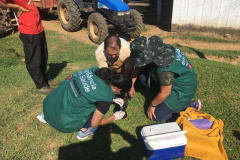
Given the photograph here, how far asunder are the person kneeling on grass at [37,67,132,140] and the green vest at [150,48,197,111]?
0.68 meters

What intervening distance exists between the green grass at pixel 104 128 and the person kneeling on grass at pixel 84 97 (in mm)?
385

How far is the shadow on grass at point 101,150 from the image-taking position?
2672 millimetres

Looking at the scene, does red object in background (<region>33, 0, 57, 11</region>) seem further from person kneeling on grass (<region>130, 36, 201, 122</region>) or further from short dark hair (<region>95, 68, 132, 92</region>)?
short dark hair (<region>95, 68, 132, 92</region>)

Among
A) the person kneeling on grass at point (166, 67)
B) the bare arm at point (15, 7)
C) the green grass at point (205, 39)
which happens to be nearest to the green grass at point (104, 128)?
the person kneeling on grass at point (166, 67)

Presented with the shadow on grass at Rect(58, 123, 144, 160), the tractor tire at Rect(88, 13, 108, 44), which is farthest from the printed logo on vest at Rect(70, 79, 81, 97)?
the tractor tire at Rect(88, 13, 108, 44)

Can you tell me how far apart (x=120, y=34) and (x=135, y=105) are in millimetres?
Answer: 6110

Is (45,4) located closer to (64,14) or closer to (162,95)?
(64,14)

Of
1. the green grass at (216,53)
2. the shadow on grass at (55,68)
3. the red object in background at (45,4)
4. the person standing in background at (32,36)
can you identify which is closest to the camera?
the person standing in background at (32,36)

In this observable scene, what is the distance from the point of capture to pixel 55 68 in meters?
5.34

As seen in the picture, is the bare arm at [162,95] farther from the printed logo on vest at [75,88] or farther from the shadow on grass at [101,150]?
the printed logo on vest at [75,88]

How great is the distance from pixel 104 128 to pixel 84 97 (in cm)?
101

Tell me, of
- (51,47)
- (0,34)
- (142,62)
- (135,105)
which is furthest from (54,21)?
(142,62)

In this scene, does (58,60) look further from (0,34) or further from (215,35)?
(215,35)

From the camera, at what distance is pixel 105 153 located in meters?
2.72
